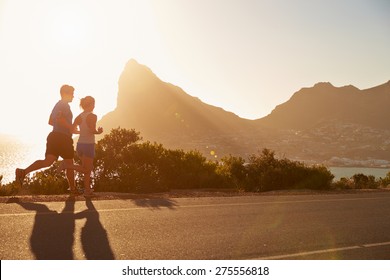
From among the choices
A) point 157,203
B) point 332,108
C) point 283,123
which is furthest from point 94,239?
point 332,108

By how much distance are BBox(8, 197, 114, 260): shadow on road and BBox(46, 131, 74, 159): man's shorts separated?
1325mm

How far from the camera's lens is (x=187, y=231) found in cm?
632

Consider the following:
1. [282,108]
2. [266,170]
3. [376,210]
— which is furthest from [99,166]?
[282,108]

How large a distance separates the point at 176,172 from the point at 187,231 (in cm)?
904

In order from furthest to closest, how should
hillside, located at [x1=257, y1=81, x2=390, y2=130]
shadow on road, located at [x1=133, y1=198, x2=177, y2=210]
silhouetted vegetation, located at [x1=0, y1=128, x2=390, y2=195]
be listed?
hillside, located at [x1=257, y1=81, x2=390, y2=130], silhouetted vegetation, located at [x1=0, y1=128, x2=390, y2=195], shadow on road, located at [x1=133, y1=198, x2=177, y2=210]

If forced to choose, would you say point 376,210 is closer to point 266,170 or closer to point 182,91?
point 266,170

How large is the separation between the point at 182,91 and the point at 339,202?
126744 mm

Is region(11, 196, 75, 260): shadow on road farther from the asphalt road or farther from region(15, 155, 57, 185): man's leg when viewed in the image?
region(15, 155, 57, 185): man's leg

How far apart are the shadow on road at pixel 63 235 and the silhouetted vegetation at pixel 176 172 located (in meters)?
5.86

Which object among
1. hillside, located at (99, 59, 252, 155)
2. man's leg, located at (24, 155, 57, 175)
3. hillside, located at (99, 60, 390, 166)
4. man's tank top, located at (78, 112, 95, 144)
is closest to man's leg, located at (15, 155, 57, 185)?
man's leg, located at (24, 155, 57, 175)

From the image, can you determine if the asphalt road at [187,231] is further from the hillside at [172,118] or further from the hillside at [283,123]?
the hillside at [172,118]

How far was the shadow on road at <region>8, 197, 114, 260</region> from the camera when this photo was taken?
4.75m

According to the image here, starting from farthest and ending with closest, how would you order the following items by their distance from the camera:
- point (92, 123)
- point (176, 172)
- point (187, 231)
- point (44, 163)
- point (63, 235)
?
1. point (176, 172)
2. point (92, 123)
3. point (44, 163)
4. point (187, 231)
5. point (63, 235)

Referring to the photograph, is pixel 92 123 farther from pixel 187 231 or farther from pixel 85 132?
pixel 187 231
